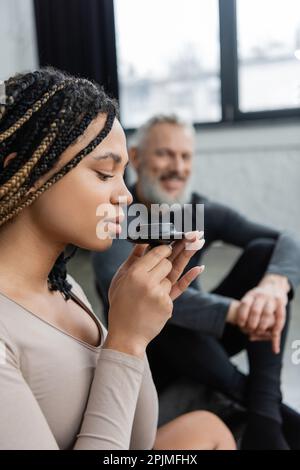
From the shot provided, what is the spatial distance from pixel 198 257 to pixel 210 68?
1917 mm

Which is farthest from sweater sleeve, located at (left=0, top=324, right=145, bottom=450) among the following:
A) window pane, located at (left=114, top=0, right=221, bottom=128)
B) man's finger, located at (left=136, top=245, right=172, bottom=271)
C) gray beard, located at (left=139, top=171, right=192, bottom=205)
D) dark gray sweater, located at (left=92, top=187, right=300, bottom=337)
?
window pane, located at (left=114, top=0, right=221, bottom=128)

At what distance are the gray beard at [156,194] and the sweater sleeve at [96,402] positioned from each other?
1.07 metres

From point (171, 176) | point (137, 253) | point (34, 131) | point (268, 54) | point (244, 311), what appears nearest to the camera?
point (34, 131)

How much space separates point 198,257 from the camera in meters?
1.63

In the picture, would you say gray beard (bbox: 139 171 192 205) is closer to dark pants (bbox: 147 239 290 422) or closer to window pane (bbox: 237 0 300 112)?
dark pants (bbox: 147 239 290 422)

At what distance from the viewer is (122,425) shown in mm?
565

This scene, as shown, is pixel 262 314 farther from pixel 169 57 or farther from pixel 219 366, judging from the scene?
pixel 169 57

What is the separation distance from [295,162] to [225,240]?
4.57 feet

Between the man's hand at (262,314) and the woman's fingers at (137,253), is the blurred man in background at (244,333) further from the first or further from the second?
the woman's fingers at (137,253)

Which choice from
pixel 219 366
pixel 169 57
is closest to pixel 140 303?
pixel 219 366

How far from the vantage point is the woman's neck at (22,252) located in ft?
A: 1.98

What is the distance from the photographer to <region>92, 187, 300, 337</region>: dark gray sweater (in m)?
1.23
